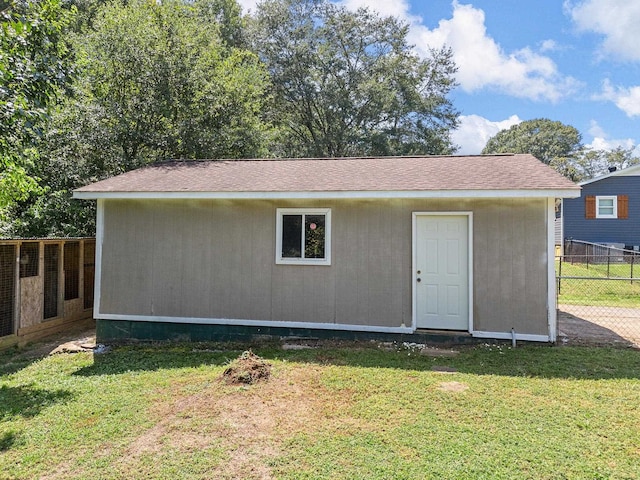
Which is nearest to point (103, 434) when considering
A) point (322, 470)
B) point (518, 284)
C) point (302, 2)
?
point (322, 470)

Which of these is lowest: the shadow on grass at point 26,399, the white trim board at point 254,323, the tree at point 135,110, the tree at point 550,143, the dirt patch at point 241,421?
the shadow on grass at point 26,399

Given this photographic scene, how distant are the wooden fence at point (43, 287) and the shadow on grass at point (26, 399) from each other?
2296mm

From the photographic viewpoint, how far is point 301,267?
21.5ft

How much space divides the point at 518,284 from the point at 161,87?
390 inches

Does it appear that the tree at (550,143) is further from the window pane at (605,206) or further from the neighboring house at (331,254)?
the neighboring house at (331,254)

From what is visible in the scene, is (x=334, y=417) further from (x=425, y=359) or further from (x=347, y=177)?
(x=347, y=177)

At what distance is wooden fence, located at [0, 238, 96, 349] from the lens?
21.9 ft

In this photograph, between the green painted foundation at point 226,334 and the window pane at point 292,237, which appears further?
the window pane at point 292,237

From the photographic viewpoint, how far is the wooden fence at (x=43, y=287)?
6668mm

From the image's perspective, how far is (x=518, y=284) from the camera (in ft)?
19.7

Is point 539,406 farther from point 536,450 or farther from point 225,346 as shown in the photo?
point 225,346

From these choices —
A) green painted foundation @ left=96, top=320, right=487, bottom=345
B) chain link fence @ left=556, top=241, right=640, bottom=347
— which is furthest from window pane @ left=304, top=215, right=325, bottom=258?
chain link fence @ left=556, top=241, right=640, bottom=347

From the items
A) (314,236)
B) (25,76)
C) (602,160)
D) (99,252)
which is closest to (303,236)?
(314,236)

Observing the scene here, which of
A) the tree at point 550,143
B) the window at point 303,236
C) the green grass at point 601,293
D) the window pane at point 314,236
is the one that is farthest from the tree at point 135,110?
the tree at point 550,143
